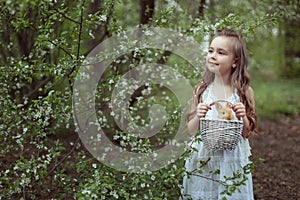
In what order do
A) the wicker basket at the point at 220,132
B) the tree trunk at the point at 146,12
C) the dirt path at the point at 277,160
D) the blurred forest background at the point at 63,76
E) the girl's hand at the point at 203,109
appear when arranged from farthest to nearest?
the tree trunk at the point at 146,12, the dirt path at the point at 277,160, the blurred forest background at the point at 63,76, the girl's hand at the point at 203,109, the wicker basket at the point at 220,132

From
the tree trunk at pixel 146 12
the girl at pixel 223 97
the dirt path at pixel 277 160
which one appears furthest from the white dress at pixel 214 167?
the tree trunk at pixel 146 12

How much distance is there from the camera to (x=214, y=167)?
275 cm

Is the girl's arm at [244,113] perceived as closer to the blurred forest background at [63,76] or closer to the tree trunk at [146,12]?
the blurred forest background at [63,76]

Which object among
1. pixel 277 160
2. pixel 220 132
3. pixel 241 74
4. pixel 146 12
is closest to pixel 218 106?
pixel 220 132

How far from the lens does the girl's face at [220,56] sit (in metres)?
2.60

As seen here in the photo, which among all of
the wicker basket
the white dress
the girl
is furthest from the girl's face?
the wicker basket

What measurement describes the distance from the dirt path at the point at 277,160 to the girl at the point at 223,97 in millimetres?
1087

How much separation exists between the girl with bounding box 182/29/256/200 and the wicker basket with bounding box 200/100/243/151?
167 millimetres

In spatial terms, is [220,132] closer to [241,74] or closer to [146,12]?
[241,74]

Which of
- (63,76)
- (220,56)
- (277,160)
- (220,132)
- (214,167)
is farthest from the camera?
(277,160)

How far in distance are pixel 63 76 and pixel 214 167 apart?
1.22 m

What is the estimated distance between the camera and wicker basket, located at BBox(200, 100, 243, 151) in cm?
230

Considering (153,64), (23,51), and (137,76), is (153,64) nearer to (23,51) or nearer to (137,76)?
(137,76)

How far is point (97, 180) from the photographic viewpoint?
7.65 ft
